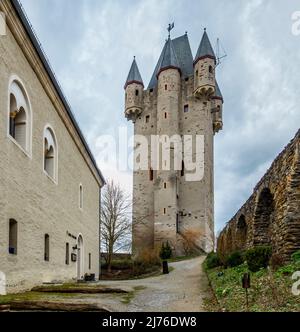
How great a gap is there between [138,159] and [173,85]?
382 inches

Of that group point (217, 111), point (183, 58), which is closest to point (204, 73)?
point (217, 111)

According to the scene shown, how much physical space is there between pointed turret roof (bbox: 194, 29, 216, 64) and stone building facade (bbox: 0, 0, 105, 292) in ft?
94.9

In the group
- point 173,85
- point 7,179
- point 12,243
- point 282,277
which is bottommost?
point 282,277

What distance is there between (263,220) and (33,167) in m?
9.00

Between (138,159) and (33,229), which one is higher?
(138,159)

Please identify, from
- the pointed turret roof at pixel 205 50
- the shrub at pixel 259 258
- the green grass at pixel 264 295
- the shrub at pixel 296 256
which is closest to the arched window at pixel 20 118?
the green grass at pixel 264 295

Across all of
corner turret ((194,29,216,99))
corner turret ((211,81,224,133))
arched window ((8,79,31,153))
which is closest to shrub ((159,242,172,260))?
corner turret ((194,29,216,99))

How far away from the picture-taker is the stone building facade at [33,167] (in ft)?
33.1

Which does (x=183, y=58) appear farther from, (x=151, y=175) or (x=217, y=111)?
(x=151, y=175)

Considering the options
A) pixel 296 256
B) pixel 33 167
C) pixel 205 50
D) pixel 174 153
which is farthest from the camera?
pixel 205 50

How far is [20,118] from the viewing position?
11.7m

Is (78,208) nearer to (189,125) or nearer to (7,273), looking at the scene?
(7,273)
